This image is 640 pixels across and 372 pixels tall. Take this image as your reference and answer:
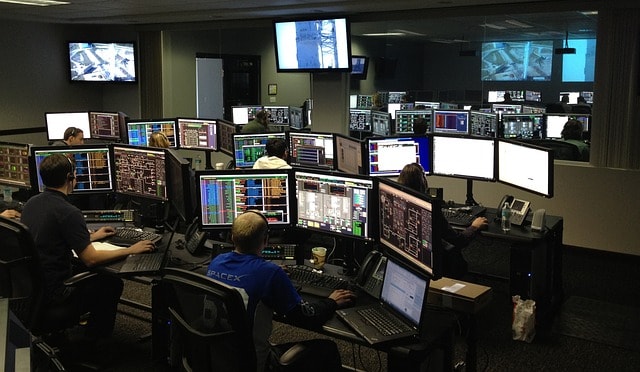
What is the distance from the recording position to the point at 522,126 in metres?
7.91

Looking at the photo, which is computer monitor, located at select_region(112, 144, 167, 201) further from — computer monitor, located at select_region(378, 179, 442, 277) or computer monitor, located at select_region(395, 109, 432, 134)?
computer monitor, located at select_region(395, 109, 432, 134)

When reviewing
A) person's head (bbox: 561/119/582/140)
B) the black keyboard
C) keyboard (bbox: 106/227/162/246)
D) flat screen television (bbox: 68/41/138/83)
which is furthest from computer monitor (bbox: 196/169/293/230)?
flat screen television (bbox: 68/41/138/83)

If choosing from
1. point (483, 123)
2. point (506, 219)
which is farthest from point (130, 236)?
point (483, 123)

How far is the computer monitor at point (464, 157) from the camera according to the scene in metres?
4.88

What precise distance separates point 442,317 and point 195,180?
1.58m

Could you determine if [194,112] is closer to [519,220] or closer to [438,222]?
[519,220]

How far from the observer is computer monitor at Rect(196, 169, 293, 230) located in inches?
138

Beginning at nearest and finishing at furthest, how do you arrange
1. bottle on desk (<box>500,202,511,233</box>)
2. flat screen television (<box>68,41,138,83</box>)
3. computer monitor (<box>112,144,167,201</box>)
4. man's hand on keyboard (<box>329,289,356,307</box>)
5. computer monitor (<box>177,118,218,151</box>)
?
man's hand on keyboard (<box>329,289,356,307</box>)
computer monitor (<box>112,144,167,201</box>)
bottle on desk (<box>500,202,511,233</box>)
computer monitor (<box>177,118,218,151</box>)
flat screen television (<box>68,41,138,83</box>)

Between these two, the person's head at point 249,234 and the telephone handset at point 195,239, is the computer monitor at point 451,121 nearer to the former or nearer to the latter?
the telephone handset at point 195,239

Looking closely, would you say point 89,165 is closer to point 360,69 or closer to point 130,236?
point 130,236

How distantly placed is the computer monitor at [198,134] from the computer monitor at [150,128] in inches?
3.0

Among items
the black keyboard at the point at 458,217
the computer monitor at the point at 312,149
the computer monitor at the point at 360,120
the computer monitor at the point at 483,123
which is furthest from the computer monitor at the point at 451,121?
the black keyboard at the point at 458,217

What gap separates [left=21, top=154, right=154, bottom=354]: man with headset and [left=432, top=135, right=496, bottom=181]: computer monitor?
2609 millimetres

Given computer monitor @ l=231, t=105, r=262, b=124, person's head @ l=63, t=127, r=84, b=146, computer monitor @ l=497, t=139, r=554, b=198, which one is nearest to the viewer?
computer monitor @ l=497, t=139, r=554, b=198
